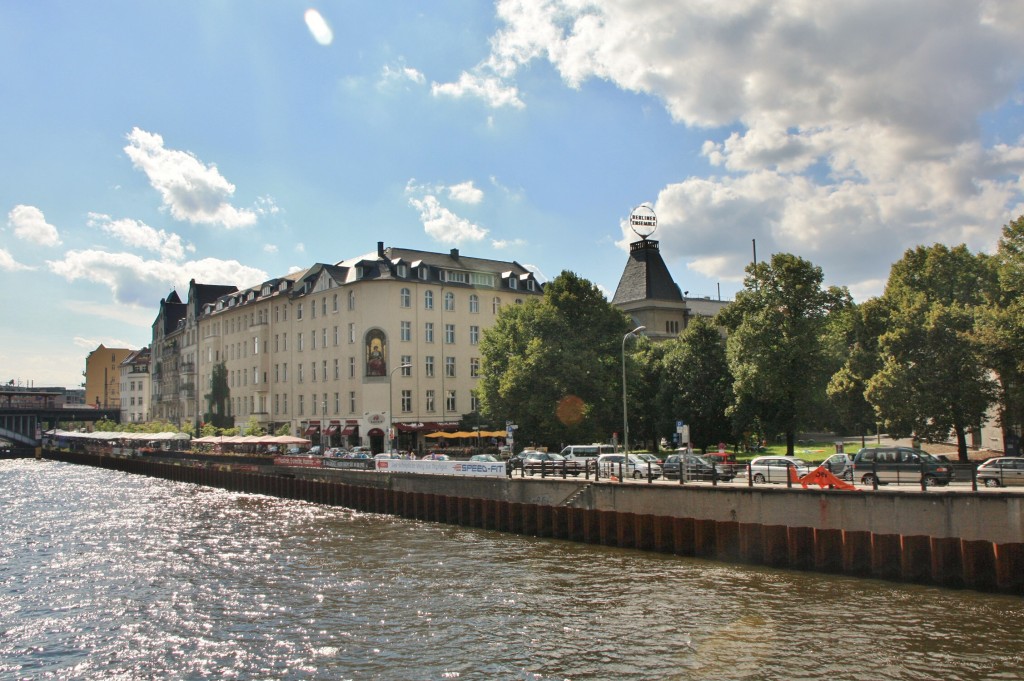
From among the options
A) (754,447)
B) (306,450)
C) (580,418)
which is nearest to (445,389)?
(306,450)

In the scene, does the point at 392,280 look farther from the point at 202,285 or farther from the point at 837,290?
the point at 202,285

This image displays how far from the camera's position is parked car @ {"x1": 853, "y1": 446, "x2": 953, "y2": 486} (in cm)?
2883

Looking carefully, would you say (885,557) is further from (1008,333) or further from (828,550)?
(1008,333)

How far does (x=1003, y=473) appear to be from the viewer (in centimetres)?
2906

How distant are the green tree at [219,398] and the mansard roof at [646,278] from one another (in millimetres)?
53952

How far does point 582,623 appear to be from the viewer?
843 inches

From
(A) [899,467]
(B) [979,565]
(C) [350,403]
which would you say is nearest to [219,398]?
(C) [350,403]

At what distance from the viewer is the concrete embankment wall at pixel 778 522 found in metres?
24.1

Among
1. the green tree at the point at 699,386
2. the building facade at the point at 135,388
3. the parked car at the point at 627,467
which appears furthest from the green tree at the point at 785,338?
the building facade at the point at 135,388

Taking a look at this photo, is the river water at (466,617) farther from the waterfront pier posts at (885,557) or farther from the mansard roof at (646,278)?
the mansard roof at (646,278)

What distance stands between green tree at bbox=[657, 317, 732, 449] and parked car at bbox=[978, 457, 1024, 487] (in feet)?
113

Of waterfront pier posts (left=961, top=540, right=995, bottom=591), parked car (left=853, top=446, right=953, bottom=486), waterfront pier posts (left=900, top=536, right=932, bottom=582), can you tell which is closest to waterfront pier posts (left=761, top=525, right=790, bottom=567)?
waterfront pier posts (left=900, top=536, right=932, bottom=582)

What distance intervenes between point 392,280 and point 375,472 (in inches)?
1255

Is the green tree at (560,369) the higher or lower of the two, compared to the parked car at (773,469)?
higher
